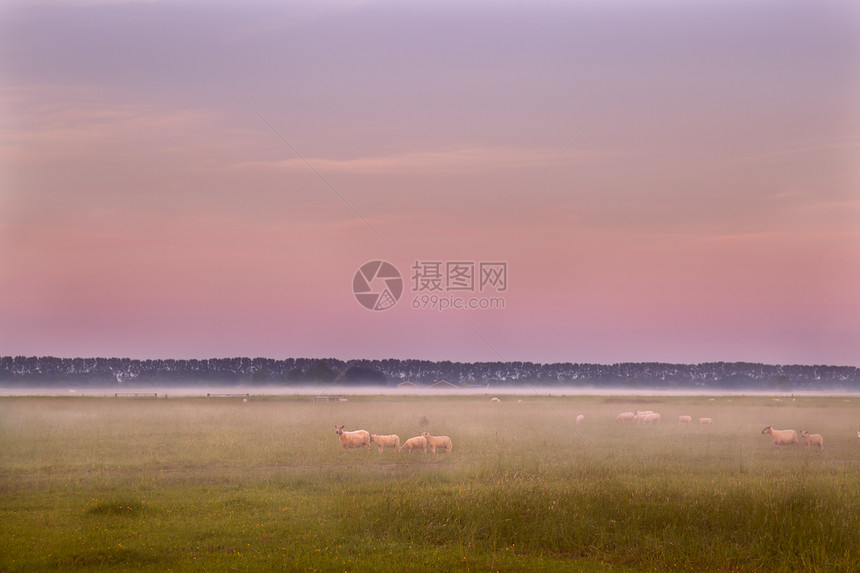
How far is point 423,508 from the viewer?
16.8 metres

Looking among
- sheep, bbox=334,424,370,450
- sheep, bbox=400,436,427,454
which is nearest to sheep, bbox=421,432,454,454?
sheep, bbox=400,436,427,454

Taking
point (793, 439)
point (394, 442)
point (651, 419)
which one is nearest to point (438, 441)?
point (394, 442)

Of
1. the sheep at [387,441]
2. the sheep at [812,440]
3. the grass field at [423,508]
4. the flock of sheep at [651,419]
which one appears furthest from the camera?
the flock of sheep at [651,419]

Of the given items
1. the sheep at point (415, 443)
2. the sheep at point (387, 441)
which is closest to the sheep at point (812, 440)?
the sheep at point (415, 443)

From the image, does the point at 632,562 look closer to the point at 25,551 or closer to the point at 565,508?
the point at 565,508

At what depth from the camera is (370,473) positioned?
24500 mm

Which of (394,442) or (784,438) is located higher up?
(394,442)

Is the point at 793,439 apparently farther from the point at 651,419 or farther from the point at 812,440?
the point at 651,419

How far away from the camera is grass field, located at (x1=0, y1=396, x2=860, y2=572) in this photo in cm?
1414

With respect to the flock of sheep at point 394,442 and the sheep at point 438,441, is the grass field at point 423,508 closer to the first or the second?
the flock of sheep at point 394,442

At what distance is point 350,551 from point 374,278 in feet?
99.7

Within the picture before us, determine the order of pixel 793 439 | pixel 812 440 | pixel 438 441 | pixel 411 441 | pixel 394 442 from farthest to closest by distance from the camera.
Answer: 1. pixel 793 439
2. pixel 812 440
3. pixel 394 442
4. pixel 438 441
5. pixel 411 441

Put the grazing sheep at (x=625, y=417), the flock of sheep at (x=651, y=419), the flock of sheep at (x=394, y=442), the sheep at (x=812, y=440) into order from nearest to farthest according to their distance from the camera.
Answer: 1. the flock of sheep at (x=394, y=442)
2. the sheep at (x=812, y=440)
3. the flock of sheep at (x=651, y=419)
4. the grazing sheep at (x=625, y=417)

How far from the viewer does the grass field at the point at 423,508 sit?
14141mm
